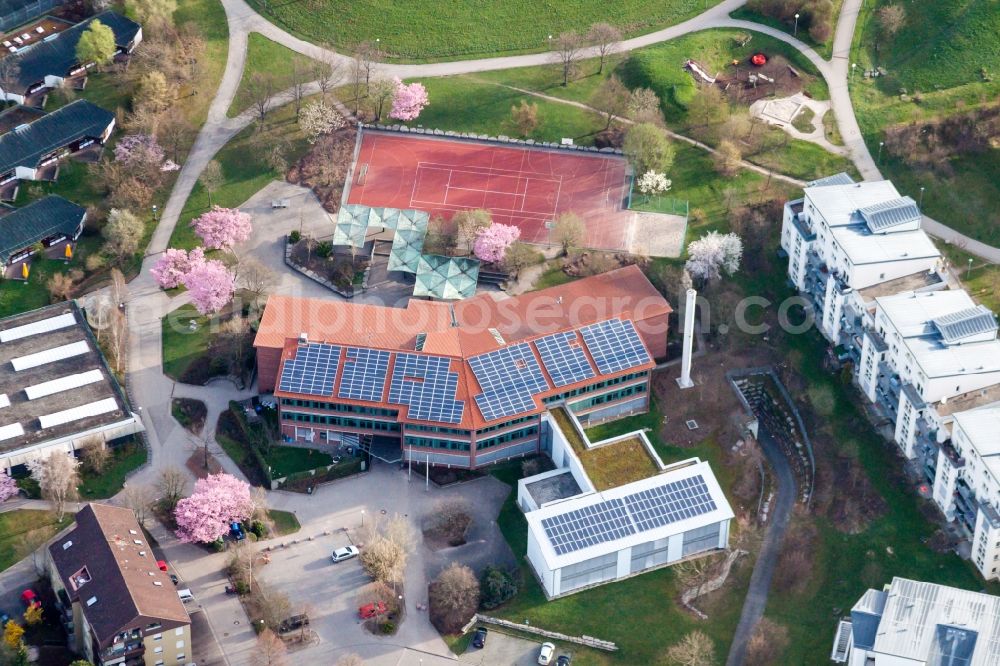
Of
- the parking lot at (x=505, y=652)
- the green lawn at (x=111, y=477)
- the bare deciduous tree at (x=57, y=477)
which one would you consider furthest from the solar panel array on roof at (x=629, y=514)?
the bare deciduous tree at (x=57, y=477)

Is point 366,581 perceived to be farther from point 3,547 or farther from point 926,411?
point 926,411

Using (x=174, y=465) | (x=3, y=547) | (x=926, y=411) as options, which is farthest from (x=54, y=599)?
(x=926, y=411)

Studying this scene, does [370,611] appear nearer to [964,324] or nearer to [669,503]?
[669,503]

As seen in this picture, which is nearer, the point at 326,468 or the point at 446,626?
the point at 446,626

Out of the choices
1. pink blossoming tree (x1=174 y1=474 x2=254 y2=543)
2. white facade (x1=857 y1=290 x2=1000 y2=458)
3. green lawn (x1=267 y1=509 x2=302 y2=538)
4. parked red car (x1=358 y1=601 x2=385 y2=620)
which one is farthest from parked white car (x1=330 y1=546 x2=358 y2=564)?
white facade (x1=857 y1=290 x2=1000 y2=458)

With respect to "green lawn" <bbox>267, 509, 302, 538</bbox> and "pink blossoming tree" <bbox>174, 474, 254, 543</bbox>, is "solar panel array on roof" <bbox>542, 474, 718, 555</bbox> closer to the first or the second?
"green lawn" <bbox>267, 509, 302, 538</bbox>

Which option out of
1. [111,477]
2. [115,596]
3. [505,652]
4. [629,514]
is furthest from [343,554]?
[629,514]
